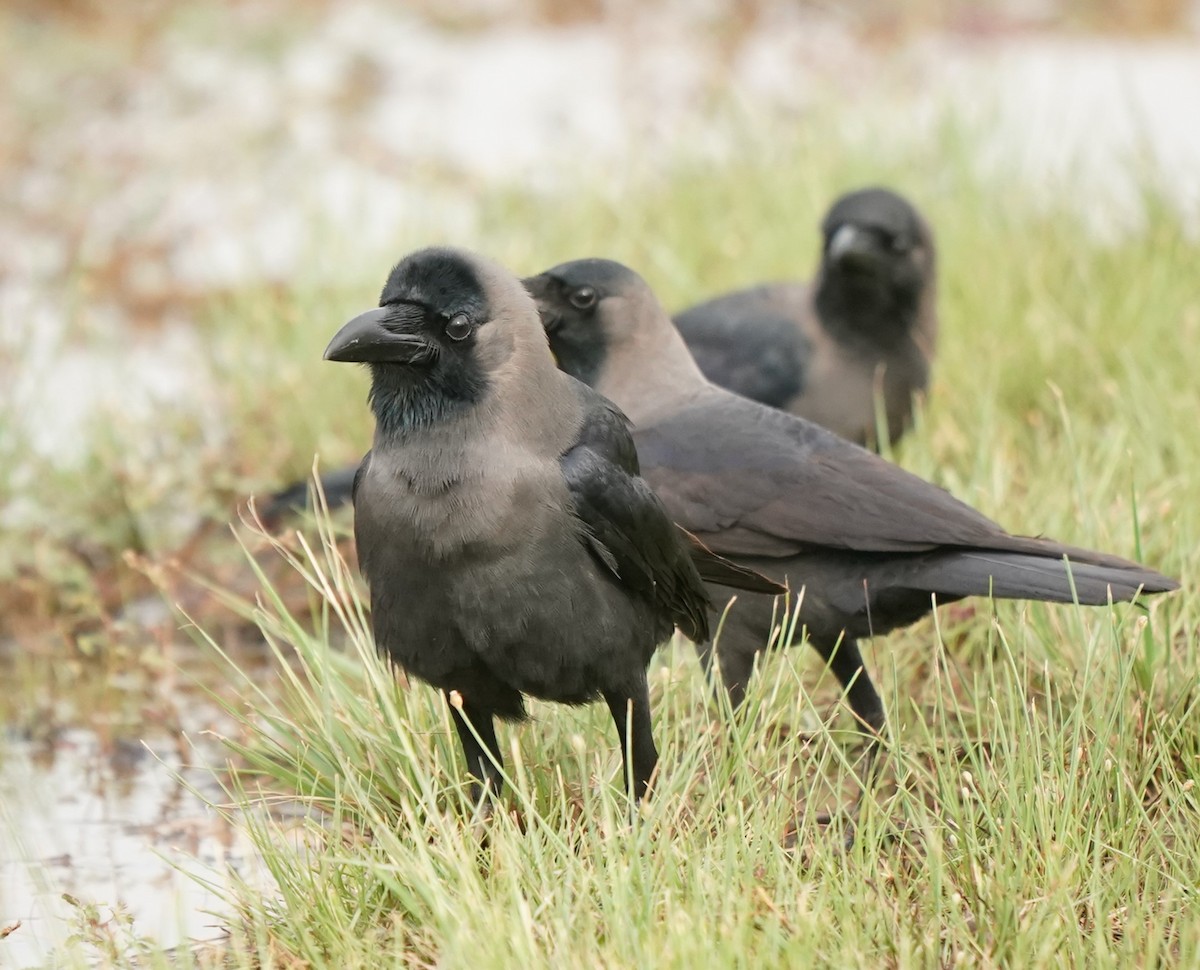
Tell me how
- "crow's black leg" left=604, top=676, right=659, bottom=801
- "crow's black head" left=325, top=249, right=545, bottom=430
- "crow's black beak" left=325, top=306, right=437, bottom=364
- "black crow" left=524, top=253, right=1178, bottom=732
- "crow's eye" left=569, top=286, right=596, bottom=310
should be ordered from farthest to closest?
1. "crow's eye" left=569, top=286, right=596, bottom=310
2. "black crow" left=524, top=253, right=1178, bottom=732
3. "crow's black leg" left=604, top=676, right=659, bottom=801
4. "crow's black head" left=325, top=249, right=545, bottom=430
5. "crow's black beak" left=325, top=306, right=437, bottom=364

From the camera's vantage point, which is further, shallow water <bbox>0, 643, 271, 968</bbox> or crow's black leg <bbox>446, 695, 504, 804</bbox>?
shallow water <bbox>0, 643, 271, 968</bbox>

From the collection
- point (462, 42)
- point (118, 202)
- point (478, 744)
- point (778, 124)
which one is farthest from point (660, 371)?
point (462, 42)

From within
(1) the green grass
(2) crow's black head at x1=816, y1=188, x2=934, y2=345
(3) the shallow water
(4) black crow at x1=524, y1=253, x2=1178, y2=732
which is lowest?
(3) the shallow water

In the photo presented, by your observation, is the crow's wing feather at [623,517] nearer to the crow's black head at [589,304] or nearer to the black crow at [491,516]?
the black crow at [491,516]

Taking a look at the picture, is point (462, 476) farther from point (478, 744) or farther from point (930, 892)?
point (930, 892)

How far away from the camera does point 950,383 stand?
603 centimetres

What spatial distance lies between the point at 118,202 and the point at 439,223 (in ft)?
8.24

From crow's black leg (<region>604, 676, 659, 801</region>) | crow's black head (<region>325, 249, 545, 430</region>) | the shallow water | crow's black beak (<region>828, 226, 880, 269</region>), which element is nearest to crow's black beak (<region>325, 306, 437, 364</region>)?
crow's black head (<region>325, 249, 545, 430</region>)

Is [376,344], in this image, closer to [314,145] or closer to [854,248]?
[854,248]

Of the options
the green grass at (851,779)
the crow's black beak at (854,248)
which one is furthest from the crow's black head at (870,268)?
the green grass at (851,779)

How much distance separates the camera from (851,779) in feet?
13.7

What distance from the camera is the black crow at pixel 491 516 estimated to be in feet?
10.8

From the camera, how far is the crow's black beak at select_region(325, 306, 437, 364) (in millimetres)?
3262

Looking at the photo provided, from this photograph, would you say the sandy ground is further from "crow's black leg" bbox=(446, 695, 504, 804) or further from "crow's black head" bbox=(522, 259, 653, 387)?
"crow's black head" bbox=(522, 259, 653, 387)
